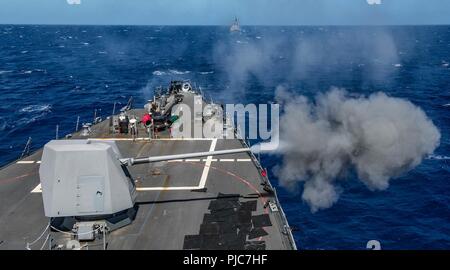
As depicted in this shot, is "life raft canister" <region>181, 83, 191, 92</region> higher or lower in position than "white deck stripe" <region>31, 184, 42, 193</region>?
higher

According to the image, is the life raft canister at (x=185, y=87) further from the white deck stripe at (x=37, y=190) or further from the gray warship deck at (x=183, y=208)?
the white deck stripe at (x=37, y=190)

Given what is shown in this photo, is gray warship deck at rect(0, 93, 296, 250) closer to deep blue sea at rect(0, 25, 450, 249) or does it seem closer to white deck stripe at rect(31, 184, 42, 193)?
white deck stripe at rect(31, 184, 42, 193)

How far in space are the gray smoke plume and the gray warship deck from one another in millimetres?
5076

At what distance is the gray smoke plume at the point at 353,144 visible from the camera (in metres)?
23.3

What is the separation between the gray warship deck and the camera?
59.5 feet

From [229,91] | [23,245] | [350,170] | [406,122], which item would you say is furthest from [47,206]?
[229,91]

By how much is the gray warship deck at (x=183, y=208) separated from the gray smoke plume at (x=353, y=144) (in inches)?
200

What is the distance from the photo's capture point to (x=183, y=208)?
2161cm

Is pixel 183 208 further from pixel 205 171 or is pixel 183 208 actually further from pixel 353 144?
pixel 353 144

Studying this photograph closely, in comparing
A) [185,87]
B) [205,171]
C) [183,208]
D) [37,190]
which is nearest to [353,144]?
[205,171]

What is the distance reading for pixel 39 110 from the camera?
63.2m

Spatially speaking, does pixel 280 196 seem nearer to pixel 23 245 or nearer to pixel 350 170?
pixel 350 170

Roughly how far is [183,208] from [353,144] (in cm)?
1189

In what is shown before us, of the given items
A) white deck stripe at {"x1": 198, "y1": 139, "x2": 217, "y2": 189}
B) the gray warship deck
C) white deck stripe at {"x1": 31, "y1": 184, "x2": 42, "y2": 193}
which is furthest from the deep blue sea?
white deck stripe at {"x1": 31, "y1": 184, "x2": 42, "y2": 193}
